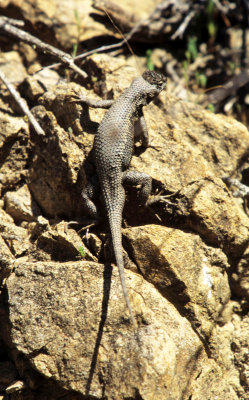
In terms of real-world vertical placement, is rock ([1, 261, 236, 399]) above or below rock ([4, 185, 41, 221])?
below

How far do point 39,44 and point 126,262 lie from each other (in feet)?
10.5

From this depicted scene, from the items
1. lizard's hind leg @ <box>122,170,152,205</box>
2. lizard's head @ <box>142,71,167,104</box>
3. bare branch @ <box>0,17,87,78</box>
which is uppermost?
bare branch @ <box>0,17,87,78</box>

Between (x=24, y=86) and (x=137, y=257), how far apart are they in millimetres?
2942

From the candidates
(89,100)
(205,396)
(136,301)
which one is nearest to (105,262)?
(136,301)

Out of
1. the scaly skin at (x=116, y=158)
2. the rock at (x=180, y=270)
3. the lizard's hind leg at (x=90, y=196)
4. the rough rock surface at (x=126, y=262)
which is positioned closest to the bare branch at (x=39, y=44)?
the rough rock surface at (x=126, y=262)

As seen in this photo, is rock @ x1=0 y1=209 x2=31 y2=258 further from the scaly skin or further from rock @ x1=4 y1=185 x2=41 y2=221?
the scaly skin

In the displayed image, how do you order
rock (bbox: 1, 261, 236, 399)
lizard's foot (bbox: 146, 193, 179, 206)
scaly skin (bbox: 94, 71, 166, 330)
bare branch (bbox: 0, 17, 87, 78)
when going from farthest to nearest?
bare branch (bbox: 0, 17, 87, 78) < lizard's foot (bbox: 146, 193, 179, 206) < scaly skin (bbox: 94, 71, 166, 330) < rock (bbox: 1, 261, 236, 399)

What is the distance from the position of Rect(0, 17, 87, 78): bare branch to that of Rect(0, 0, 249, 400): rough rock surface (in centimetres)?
28

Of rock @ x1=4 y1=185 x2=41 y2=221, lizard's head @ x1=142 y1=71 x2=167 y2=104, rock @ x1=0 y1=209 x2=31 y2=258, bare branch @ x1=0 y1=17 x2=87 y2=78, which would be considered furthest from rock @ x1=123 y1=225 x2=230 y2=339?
bare branch @ x1=0 y1=17 x2=87 y2=78

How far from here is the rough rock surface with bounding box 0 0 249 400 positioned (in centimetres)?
321

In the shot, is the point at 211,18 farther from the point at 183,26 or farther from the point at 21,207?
the point at 21,207

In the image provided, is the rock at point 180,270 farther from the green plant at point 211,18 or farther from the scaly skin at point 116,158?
the green plant at point 211,18

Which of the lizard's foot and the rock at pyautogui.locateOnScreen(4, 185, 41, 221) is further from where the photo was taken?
the rock at pyautogui.locateOnScreen(4, 185, 41, 221)

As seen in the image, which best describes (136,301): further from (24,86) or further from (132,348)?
(24,86)
